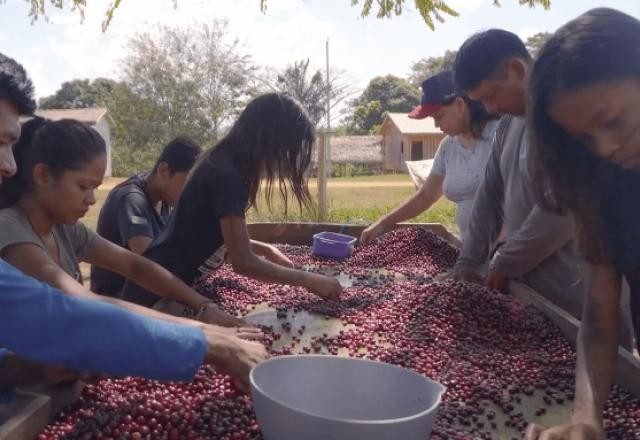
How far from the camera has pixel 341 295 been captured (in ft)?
9.82

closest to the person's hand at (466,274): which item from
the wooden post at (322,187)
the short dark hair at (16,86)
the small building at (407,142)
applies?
the short dark hair at (16,86)

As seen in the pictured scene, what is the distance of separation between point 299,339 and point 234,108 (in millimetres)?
15881

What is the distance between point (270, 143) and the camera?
283 centimetres

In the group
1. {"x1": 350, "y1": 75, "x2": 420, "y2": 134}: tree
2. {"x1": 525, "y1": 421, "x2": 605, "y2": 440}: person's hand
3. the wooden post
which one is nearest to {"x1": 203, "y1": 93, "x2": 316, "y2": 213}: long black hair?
{"x1": 525, "y1": 421, "x2": 605, "y2": 440}: person's hand

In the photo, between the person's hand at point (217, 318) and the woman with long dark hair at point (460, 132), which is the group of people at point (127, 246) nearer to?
the person's hand at point (217, 318)

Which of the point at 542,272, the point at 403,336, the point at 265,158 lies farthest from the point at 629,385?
the point at 265,158

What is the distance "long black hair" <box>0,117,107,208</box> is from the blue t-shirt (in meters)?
0.99

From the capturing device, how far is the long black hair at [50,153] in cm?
220

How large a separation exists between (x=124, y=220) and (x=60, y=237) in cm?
110

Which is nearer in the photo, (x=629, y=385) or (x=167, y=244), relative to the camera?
(x=629, y=385)

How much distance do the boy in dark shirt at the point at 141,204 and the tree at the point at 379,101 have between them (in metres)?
39.0

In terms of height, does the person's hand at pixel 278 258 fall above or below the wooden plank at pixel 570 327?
below

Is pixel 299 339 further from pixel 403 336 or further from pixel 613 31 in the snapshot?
pixel 613 31

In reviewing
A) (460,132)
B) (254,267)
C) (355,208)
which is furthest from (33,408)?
(355,208)
